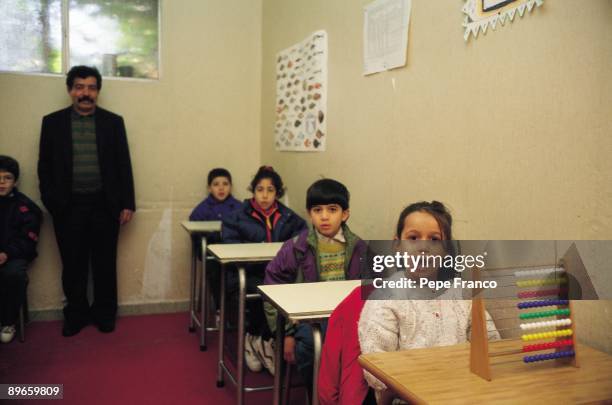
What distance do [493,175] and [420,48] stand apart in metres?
0.73

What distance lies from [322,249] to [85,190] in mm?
2129

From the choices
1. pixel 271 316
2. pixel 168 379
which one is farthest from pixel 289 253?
pixel 168 379

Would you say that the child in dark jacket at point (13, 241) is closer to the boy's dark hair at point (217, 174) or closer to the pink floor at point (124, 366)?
the pink floor at point (124, 366)

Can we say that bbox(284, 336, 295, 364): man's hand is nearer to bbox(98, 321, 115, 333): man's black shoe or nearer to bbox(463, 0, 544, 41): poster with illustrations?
bbox(463, 0, 544, 41): poster with illustrations

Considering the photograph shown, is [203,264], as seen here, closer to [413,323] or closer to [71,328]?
[71,328]

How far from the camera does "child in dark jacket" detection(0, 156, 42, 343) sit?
3604 millimetres

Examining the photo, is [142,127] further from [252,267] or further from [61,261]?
[252,267]

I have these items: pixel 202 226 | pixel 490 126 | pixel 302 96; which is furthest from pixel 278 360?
pixel 302 96

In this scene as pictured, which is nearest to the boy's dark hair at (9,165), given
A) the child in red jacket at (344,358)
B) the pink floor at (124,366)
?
the pink floor at (124,366)

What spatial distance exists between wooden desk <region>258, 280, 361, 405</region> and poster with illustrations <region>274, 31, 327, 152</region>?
58.5 inches

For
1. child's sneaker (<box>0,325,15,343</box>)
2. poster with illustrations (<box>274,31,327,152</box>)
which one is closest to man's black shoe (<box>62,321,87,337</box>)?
child's sneaker (<box>0,325,15,343</box>)

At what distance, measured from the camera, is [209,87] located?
4.46 m

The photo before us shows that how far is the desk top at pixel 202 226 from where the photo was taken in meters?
3.56

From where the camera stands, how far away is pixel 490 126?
6.44ft
